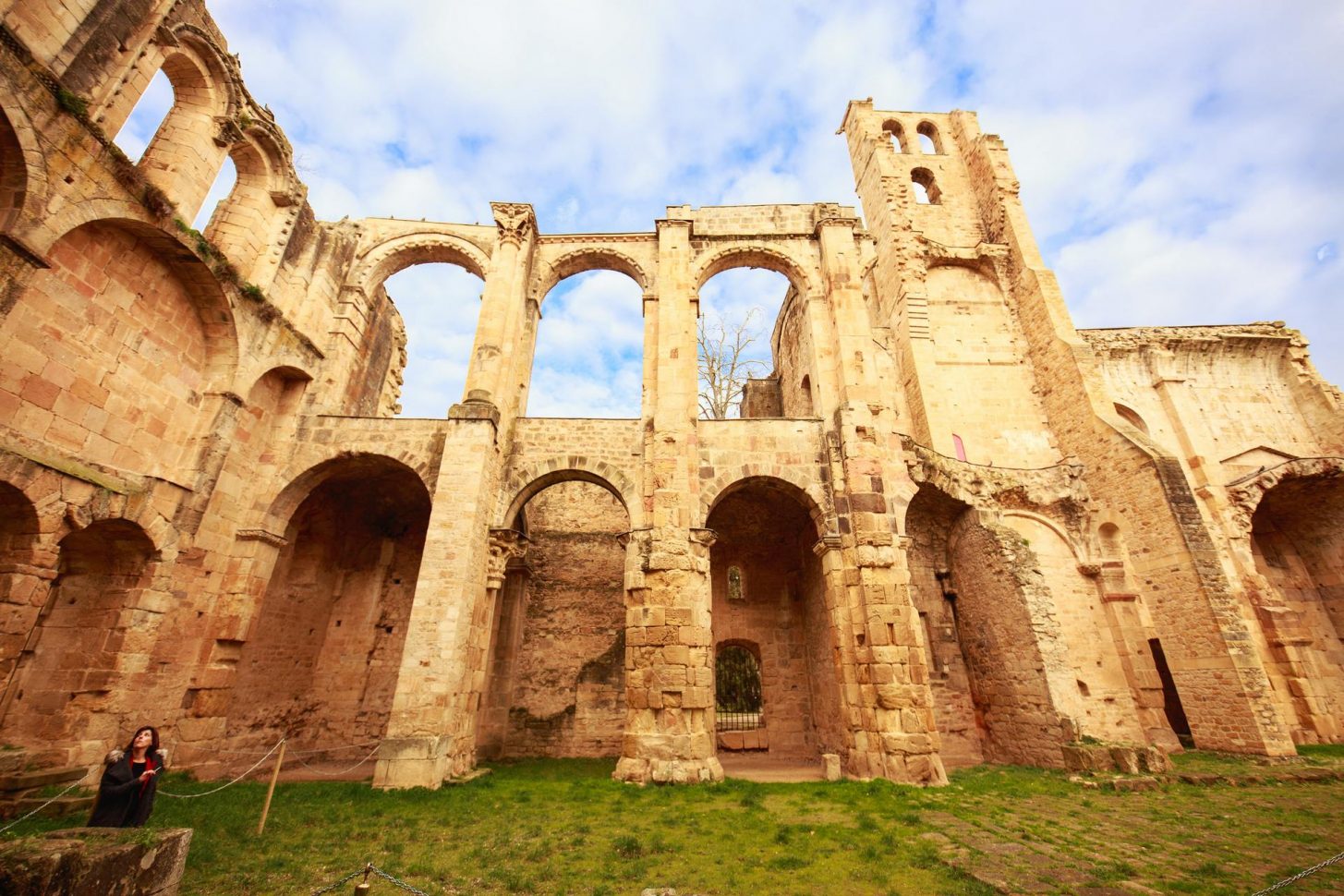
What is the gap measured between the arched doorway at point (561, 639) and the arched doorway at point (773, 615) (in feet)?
8.48

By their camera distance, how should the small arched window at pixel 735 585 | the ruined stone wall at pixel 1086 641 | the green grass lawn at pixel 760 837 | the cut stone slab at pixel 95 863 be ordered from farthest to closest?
the small arched window at pixel 735 585 → the ruined stone wall at pixel 1086 641 → the green grass lawn at pixel 760 837 → the cut stone slab at pixel 95 863

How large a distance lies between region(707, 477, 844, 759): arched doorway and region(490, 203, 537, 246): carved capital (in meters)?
7.53

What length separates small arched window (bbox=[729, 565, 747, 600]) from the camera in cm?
1327

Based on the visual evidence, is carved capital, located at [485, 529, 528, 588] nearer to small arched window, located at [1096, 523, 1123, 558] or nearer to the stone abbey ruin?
the stone abbey ruin

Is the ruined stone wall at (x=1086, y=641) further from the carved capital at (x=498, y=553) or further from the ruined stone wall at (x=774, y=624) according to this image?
the carved capital at (x=498, y=553)

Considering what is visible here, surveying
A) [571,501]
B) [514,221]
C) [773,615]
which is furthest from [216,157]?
[773,615]

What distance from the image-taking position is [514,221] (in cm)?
1205

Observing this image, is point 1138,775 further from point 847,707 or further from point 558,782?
point 558,782

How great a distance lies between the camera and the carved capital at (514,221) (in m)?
12.0

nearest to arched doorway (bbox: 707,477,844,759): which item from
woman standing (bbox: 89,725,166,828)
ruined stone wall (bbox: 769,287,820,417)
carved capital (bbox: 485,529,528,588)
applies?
ruined stone wall (bbox: 769,287,820,417)

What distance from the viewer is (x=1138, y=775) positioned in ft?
27.0

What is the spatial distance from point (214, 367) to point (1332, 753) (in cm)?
2268

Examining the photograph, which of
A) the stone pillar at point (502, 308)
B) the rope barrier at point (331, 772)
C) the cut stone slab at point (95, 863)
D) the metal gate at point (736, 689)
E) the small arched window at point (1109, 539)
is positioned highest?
the stone pillar at point (502, 308)

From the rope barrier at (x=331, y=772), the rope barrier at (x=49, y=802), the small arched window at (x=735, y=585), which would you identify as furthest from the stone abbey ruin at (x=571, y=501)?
the rope barrier at (x=331, y=772)
